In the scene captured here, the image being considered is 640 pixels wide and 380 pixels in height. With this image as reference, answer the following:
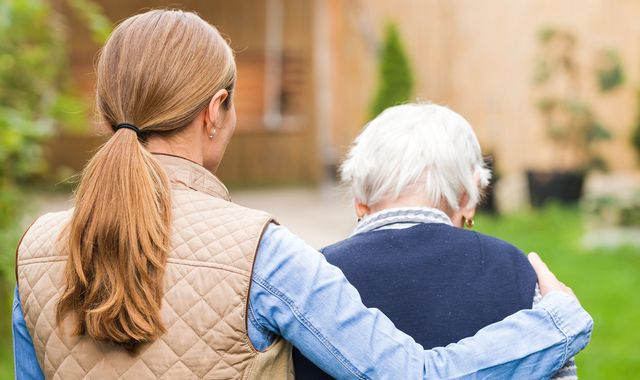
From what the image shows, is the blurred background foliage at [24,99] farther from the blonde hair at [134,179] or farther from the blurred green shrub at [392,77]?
the blurred green shrub at [392,77]

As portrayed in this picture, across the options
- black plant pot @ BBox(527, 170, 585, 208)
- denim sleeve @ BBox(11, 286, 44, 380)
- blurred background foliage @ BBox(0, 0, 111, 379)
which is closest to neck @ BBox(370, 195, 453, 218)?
denim sleeve @ BBox(11, 286, 44, 380)

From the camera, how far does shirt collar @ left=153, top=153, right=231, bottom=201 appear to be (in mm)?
1789

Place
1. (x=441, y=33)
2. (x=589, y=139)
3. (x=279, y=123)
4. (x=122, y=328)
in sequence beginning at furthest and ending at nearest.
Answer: (x=279, y=123) < (x=441, y=33) < (x=589, y=139) < (x=122, y=328)

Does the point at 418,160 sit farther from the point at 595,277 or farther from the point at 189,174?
the point at 595,277

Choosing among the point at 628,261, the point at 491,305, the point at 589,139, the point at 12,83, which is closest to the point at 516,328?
the point at 491,305

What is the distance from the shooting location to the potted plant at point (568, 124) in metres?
10.2

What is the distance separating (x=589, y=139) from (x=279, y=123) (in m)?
5.86

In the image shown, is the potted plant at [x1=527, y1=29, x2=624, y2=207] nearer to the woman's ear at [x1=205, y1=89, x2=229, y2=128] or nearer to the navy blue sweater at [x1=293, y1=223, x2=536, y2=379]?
the navy blue sweater at [x1=293, y1=223, x2=536, y2=379]

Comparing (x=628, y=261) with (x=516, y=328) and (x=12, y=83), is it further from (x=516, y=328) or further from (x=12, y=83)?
(x=516, y=328)

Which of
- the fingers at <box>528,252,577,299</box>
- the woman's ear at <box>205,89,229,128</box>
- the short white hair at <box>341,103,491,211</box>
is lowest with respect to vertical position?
the fingers at <box>528,252,577,299</box>

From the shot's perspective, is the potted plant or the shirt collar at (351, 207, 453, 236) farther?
the potted plant

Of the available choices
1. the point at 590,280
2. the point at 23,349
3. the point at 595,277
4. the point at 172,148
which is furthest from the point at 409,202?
the point at 595,277

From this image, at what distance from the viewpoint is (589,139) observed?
10508 mm

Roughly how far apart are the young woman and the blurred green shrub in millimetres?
8830
